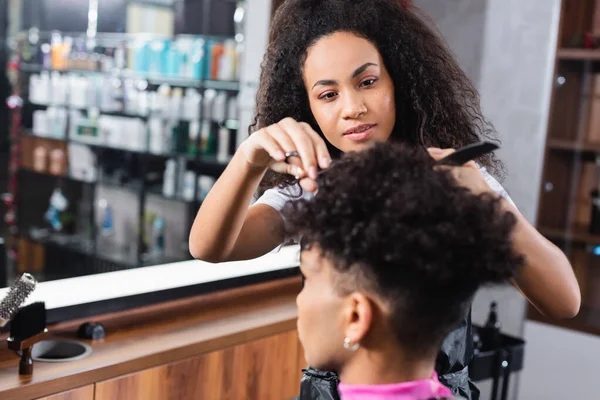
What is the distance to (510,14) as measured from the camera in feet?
10.8

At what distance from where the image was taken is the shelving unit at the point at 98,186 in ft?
14.4

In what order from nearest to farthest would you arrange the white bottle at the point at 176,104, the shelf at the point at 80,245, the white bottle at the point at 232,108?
the white bottle at the point at 232,108 < the white bottle at the point at 176,104 < the shelf at the point at 80,245

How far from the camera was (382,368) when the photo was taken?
3.29ft

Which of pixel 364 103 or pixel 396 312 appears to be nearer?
pixel 396 312

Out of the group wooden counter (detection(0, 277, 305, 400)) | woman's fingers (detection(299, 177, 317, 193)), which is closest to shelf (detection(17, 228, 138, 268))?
wooden counter (detection(0, 277, 305, 400))

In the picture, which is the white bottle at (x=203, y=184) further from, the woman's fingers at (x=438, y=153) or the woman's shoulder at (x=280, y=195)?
the woman's fingers at (x=438, y=153)

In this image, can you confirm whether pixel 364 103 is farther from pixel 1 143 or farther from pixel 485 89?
pixel 1 143

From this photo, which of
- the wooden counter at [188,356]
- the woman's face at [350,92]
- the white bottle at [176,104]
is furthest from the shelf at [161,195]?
the woman's face at [350,92]

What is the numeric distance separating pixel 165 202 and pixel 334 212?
3718 mm

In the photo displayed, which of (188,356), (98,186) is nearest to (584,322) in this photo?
(188,356)

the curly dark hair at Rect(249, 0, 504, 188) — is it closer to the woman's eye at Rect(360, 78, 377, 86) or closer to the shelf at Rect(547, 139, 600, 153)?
the woman's eye at Rect(360, 78, 377, 86)

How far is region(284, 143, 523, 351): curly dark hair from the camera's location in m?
0.90

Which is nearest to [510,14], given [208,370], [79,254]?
[208,370]

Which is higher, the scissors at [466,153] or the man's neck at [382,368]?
the scissors at [466,153]
